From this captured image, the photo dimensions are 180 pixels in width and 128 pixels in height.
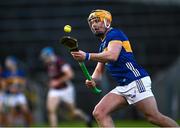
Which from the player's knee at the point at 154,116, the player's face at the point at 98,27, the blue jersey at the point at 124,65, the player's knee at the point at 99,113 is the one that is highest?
the player's face at the point at 98,27

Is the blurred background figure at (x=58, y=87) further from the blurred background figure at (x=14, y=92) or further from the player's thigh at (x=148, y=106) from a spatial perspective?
the player's thigh at (x=148, y=106)

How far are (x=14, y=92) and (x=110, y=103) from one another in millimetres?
11156

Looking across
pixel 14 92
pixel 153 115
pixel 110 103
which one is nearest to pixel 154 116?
pixel 153 115

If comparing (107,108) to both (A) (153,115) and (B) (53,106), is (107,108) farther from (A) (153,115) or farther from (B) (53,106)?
(B) (53,106)

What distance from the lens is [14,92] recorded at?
914 inches

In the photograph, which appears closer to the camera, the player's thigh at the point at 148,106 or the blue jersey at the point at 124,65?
the player's thigh at the point at 148,106

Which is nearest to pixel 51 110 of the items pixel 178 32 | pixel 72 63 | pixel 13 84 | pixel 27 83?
pixel 13 84

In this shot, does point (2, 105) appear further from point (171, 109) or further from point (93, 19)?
point (93, 19)

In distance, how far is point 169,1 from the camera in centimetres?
2820

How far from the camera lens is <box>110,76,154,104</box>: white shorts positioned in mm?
12281

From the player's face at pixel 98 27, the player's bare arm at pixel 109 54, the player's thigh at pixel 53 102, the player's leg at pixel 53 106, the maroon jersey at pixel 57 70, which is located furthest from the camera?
the maroon jersey at pixel 57 70

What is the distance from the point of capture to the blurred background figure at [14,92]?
2320 centimetres

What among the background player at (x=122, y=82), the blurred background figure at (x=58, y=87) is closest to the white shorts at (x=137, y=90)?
the background player at (x=122, y=82)

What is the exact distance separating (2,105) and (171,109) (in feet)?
15.4
